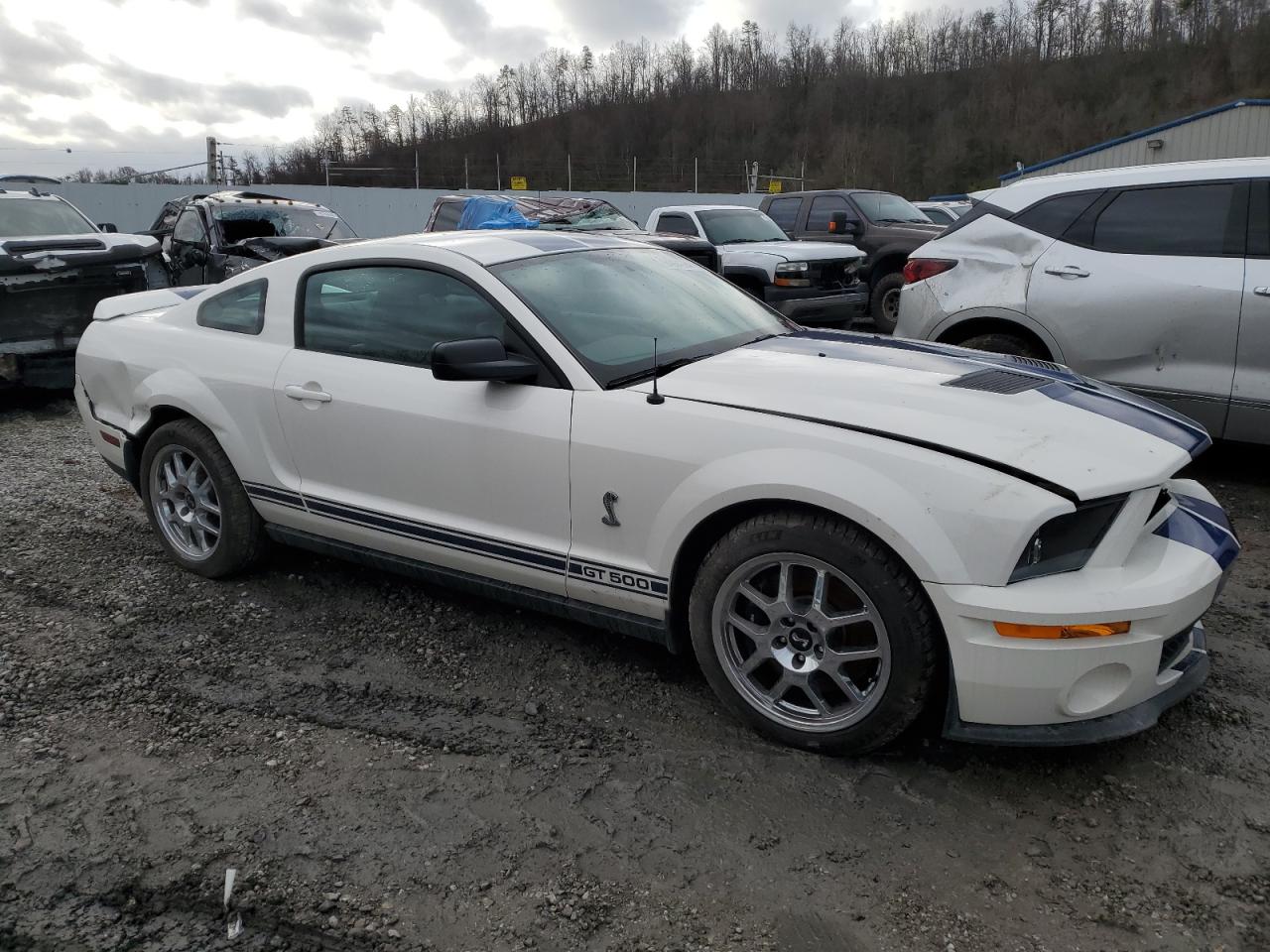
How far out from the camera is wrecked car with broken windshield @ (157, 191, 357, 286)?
1069cm

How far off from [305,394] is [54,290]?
5.58 m

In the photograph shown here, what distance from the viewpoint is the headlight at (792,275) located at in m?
9.76

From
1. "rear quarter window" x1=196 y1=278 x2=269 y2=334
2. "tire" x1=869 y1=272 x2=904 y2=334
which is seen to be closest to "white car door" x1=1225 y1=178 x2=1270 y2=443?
"rear quarter window" x1=196 y1=278 x2=269 y2=334

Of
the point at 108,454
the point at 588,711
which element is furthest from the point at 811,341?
the point at 108,454

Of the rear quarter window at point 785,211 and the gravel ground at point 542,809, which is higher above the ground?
the rear quarter window at point 785,211

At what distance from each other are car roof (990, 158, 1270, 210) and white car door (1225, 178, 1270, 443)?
0.19 meters

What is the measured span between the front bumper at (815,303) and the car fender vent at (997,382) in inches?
244

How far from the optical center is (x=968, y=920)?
2248mm

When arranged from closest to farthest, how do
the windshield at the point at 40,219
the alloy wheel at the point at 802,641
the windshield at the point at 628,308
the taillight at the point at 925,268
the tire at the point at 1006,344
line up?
the alloy wheel at the point at 802,641
the windshield at the point at 628,308
the tire at the point at 1006,344
the taillight at the point at 925,268
the windshield at the point at 40,219

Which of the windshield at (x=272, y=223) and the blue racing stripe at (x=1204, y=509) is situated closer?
the blue racing stripe at (x=1204, y=509)

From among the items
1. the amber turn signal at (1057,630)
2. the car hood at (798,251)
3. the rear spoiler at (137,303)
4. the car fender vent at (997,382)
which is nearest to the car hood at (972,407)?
the car fender vent at (997,382)

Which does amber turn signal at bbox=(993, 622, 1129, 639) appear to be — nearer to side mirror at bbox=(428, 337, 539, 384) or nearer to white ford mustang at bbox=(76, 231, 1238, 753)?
white ford mustang at bbox=(76, 231, 1238, 753)

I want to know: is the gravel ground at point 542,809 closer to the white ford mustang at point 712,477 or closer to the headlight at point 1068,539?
the white ford mustang at point 712,477

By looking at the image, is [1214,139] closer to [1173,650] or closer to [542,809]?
[1173,650]
